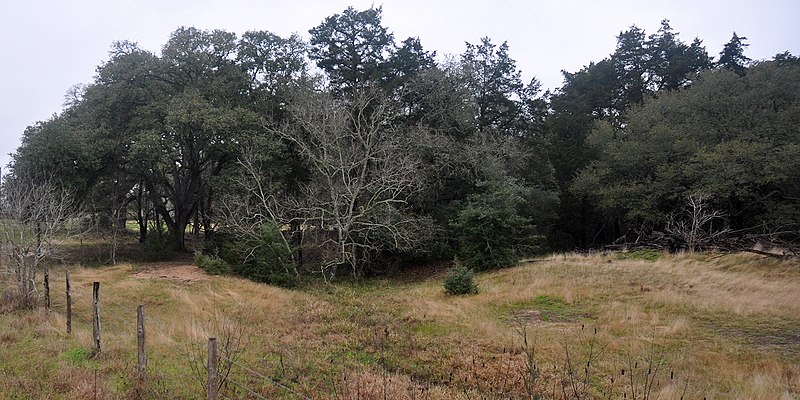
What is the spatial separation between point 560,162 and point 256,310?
24.4 meters

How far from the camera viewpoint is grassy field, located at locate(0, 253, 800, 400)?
624 centimetres

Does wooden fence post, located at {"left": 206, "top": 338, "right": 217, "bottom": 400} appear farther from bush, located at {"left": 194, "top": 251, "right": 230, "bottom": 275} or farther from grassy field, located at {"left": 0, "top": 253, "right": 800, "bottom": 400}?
bush, located at {"left": 194, "top": 251, "right": 230, "bottom": 275}

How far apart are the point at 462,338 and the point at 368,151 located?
13.3m

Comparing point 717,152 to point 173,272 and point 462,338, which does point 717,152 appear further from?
point 173,272

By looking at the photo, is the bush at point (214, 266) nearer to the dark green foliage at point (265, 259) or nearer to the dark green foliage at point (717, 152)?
the dark green foliage at point (265, 259)

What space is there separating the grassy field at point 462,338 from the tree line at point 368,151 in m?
6.09

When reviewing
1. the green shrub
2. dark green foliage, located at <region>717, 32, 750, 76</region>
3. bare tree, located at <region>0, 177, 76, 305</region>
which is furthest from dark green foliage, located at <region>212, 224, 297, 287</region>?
dark green foliage, located at <region>717, 32, 750, 76</region>

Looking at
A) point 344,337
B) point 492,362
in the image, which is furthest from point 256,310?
point 492,362

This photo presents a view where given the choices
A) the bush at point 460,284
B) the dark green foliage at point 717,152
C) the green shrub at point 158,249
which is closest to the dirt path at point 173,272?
the green shrub at point 158,249

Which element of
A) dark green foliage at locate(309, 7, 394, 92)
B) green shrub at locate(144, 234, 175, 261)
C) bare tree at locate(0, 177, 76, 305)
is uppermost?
dark green foliage at locate(309, 7, 394, 92)

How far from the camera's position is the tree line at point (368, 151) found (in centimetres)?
2116

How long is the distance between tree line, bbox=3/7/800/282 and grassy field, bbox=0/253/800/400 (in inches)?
240

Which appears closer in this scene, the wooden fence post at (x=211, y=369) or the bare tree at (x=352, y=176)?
the wooden fence post at (x=211, y=369)

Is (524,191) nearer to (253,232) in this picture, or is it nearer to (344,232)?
(344,232)
